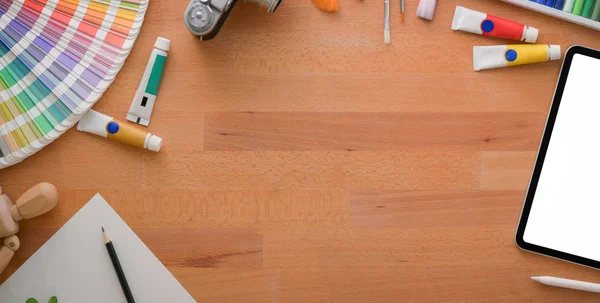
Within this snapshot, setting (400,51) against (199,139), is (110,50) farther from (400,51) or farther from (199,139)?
(400,51)

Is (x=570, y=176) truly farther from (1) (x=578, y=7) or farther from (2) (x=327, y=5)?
(2) (x=327, y=5)

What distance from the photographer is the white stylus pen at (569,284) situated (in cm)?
74

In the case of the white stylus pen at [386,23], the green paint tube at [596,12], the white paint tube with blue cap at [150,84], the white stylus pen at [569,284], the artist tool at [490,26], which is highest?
the green paint tube at [596,12]

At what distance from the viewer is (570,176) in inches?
28.8

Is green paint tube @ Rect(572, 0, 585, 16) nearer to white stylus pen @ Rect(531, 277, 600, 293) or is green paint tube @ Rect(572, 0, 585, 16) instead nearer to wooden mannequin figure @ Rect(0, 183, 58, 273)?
white stylus pen @ Rect(531, 277, 600, 293)

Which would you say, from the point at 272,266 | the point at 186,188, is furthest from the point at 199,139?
the point at 272,266

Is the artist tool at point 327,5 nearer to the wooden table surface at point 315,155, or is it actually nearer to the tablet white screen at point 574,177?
the wooden table surface at point 315,155

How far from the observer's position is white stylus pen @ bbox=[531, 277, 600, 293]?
0.74 metres

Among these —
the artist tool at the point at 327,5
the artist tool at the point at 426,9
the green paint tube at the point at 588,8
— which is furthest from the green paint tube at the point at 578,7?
the artist tool at the point at 327,5

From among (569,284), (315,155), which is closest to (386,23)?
(315,155)

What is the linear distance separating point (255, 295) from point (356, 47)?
35cm

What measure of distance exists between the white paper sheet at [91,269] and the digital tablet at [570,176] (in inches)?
18.6

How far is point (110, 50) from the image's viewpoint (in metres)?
0.73

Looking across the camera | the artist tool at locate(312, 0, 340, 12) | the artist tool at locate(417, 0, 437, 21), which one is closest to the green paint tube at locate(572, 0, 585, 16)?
the artist tool at locate(417, 0, 437, 21)
